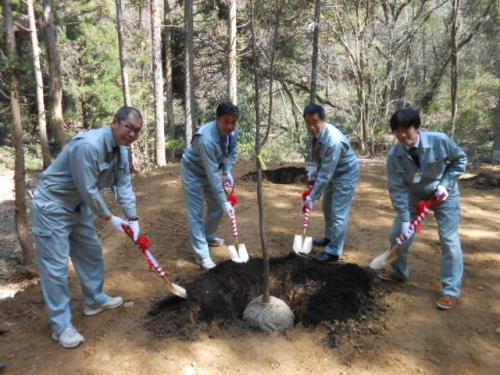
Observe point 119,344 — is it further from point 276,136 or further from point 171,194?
point 276,136

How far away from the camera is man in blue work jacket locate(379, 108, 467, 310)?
137 inches

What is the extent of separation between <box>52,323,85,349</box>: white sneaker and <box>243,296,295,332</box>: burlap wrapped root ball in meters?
1.28

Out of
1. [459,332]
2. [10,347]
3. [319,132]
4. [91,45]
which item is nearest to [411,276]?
[459,332]

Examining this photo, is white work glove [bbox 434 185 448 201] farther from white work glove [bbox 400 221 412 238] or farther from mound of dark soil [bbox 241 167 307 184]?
mound of dark soil [bbox 241 167 307 184]

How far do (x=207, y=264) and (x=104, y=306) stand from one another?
115 cm

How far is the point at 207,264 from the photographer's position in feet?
14.7

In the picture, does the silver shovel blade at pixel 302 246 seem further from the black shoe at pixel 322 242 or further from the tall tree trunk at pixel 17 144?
the tall tree trunk at pixel 17 144

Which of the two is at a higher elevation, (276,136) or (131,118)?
(131,118)

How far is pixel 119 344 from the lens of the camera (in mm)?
3168

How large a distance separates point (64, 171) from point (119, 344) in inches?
52.8

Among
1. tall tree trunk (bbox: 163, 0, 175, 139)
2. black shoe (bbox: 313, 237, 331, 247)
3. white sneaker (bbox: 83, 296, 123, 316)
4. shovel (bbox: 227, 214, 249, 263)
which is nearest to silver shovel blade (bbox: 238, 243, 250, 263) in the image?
shovel (bbox: 227, 214, 249, 263)

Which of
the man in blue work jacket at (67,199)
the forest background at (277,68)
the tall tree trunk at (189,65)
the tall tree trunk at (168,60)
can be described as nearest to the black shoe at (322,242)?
the man in blue work jacket at (67,199)

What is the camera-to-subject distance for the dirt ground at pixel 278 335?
9.65 feet

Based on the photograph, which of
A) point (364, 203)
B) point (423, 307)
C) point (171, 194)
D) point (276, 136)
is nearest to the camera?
point (423, 307)
